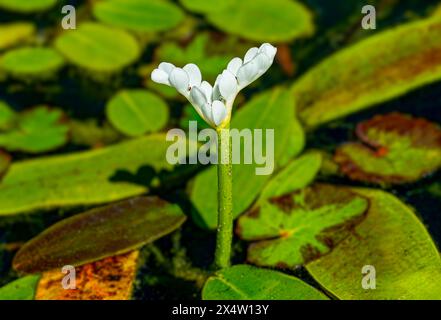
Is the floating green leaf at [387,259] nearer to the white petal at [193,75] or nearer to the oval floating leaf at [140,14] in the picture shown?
the white petal at [193,75]

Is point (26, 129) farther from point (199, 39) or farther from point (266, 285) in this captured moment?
point (266, 285)

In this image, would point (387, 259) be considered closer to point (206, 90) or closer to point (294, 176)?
point (294, 176)

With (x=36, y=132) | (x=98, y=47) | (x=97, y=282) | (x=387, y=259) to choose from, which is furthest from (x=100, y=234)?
(x=98, y=47)

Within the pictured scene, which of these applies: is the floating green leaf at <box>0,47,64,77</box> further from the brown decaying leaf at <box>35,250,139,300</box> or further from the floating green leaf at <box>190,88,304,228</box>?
the brown decaying leaf at <box>35,250,139,300</box>

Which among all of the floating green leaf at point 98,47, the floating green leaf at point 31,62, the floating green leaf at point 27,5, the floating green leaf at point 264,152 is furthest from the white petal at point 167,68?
the floating green leaf at point 27,5
